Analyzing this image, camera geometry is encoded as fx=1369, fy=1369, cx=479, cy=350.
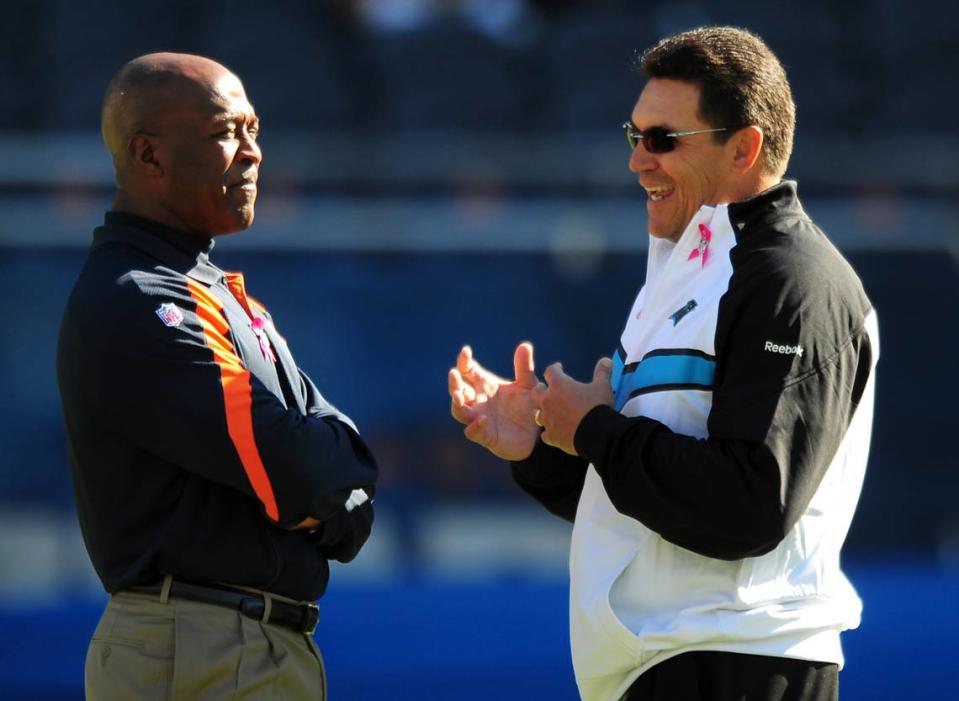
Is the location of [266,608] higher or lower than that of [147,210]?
lower

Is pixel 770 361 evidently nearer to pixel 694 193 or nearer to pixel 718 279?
pixel 718 279

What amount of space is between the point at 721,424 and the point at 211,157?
3.51 ft

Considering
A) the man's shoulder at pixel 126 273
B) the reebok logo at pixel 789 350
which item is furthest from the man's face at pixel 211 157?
the reebok logo at pixel 789 350

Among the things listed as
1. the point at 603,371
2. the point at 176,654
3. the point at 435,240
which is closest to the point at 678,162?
the point at 603,371

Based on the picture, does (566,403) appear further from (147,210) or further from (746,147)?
(147,210)

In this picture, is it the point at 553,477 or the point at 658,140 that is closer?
the point at 658,140

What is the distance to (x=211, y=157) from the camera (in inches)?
101

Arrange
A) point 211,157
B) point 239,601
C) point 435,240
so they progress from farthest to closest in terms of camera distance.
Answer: point 435,240
point 211,157
point 239,601

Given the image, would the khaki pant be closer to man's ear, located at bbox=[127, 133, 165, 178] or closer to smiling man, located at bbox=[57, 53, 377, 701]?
smiling man, located at bbox=[57, 53, 377, 701]

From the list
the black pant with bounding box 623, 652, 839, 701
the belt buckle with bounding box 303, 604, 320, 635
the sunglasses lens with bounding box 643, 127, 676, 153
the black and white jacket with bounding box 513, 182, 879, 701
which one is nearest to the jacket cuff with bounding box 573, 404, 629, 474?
→ the black and white jacket with bounding box 513, 182, 879, 701

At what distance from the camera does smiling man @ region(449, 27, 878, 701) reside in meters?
2.23

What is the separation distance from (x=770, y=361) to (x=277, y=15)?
6120 millimetres

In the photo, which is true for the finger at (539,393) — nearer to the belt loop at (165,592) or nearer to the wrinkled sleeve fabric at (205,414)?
the wrinkled sleeve fabric at (205,414)

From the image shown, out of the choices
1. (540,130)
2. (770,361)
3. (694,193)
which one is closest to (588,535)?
(770,361)
